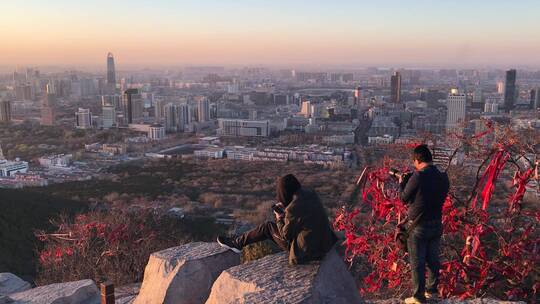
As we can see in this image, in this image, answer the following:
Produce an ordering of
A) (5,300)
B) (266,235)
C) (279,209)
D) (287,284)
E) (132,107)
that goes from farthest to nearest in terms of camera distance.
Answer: (132,107) < (5,300) < (266,235) < (279,209) < (287,284)

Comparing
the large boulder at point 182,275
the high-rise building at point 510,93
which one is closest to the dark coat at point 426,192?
the large boulder at point 182,275

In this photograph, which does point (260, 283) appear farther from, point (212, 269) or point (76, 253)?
point (76, 253)

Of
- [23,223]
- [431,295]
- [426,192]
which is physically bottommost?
[23,223]

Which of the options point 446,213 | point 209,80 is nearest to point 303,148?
point 446,213

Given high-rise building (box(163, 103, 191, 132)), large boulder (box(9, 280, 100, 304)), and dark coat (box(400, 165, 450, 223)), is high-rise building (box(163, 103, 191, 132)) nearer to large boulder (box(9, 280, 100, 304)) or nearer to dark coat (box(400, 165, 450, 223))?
large boulder (box(9, 280, 100, 304))

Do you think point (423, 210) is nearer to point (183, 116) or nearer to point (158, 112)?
point (183, 116)

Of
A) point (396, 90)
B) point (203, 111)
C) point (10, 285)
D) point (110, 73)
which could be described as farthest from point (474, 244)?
point (110, 73)
